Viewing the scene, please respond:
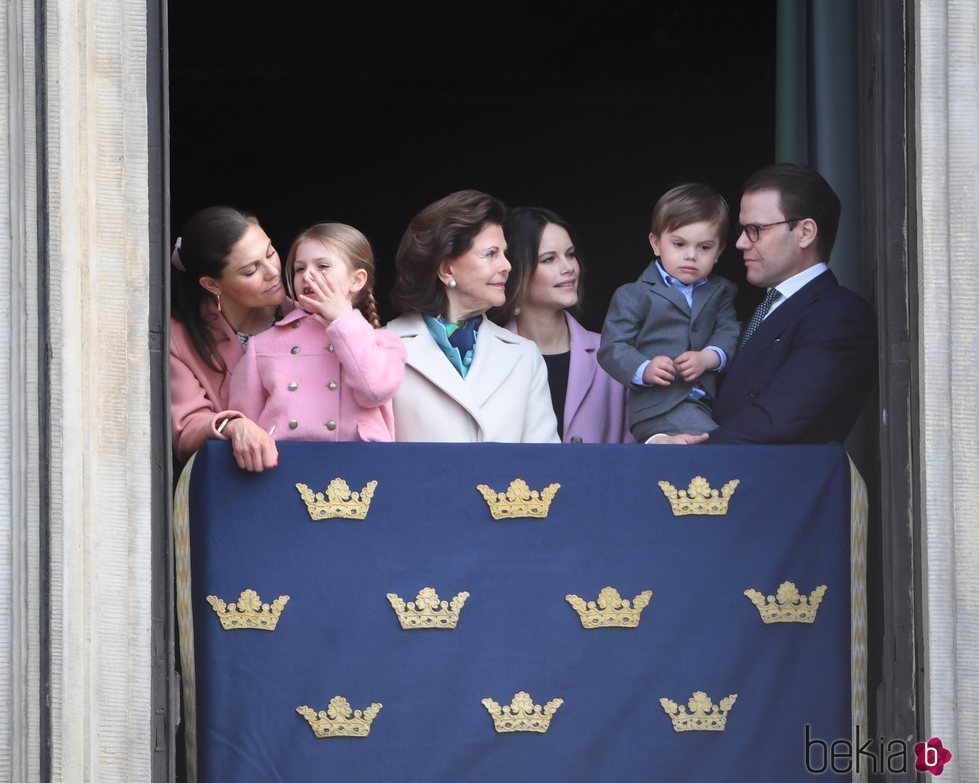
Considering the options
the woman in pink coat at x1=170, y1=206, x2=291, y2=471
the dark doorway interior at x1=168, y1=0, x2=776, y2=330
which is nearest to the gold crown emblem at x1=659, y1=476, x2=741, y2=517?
the woman in pink coat at x1=170, y1=206, x2=291, y2=471

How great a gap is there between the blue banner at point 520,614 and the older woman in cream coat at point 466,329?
17.3 inches

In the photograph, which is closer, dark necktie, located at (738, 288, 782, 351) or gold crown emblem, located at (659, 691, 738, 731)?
gold crown emblem, located at (659, 691, 738, 731)

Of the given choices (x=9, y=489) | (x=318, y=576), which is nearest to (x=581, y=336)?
(x=318, y=576)

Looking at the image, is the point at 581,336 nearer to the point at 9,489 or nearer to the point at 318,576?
the point at 318,576

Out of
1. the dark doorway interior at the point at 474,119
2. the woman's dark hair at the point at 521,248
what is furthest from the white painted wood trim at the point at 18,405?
the dark doorway interior at the point at 474,119

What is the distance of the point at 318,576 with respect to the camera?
17.4 feet

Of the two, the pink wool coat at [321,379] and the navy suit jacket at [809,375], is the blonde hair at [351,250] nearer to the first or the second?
the pink wool coat at [321,379]

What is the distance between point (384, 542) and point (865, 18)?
218cm

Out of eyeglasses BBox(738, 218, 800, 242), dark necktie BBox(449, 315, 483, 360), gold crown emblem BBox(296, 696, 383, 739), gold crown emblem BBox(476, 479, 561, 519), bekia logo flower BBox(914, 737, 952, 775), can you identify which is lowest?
bekia logo flower BBox(914, 737, 952, 775)

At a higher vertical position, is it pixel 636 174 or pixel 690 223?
pixel 636 174

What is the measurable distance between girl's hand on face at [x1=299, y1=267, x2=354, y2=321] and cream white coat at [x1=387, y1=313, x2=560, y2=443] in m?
0.36

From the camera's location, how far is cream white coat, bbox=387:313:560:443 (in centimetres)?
576

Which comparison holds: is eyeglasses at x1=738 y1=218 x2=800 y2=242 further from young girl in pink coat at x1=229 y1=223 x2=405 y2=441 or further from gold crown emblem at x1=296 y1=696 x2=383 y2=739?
gold crown emblem at x1=296 y1=696 x2=383 y2=739

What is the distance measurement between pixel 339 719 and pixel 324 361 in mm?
1038
